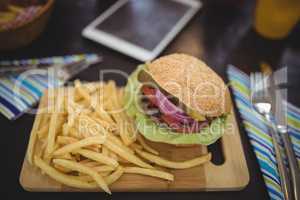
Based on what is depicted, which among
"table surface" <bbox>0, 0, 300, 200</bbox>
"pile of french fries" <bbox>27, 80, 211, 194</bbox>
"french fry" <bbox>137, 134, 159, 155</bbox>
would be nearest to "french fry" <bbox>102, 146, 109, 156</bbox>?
"pile of french fries" <bbox>27, 80, 211, 194</bbox>

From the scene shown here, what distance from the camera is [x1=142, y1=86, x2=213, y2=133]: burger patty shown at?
5.42 feet

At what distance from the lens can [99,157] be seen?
150 centimetres

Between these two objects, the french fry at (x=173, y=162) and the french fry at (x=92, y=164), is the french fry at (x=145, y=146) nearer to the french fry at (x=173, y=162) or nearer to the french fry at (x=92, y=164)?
the french fry at (x=173, y=162)

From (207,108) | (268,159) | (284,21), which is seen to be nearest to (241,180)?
(268,159)

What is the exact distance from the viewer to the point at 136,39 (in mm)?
2348

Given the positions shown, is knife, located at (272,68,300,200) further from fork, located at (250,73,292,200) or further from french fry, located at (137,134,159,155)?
french fry, located at (137,134,159,155)

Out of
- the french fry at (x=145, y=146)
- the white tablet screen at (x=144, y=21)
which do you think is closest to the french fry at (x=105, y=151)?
the french fry at (x=145, y=146)

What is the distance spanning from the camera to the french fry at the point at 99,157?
1.50 m

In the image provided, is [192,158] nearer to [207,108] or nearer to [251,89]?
[207,108]

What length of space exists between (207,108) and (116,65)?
0.89m

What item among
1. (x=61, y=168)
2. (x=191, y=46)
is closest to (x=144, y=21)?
(x=191, y=46)

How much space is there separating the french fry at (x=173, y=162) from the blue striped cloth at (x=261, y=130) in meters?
0.34

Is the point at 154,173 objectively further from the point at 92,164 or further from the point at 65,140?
the point at 65,140

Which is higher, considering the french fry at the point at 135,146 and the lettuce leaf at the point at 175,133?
the lettuce leaf at the point at 175,133
